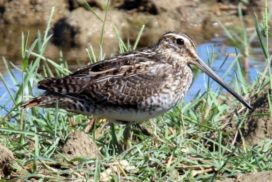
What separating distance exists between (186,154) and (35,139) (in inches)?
38.1

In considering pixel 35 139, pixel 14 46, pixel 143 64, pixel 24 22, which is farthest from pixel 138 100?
pixel 24 22

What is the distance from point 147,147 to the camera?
675cm

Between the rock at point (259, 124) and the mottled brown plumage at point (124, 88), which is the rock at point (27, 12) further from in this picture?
the rock at point (259, 124)

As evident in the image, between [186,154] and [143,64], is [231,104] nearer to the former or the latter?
[143,64]

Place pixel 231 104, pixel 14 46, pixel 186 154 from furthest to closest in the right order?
pixel 14 46 < pixel 231 104 < pixel 186 154

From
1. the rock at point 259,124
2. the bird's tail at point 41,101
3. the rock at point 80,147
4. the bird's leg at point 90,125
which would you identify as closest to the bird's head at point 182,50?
the rock at point 259,124

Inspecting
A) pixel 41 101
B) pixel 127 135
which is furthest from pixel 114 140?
pixel 41 101

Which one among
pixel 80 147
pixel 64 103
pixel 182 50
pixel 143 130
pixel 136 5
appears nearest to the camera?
pixel 80 147

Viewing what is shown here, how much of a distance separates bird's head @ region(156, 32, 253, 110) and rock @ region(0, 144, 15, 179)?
1646 millimetres

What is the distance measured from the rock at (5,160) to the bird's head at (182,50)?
1.65m

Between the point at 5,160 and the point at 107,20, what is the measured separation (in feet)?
23.5

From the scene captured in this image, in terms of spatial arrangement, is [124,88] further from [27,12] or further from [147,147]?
[27,12]

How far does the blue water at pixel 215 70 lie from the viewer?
8133 mm

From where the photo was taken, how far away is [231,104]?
26.3 ft
